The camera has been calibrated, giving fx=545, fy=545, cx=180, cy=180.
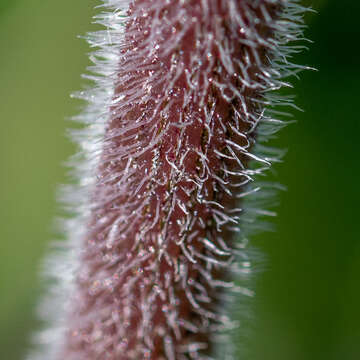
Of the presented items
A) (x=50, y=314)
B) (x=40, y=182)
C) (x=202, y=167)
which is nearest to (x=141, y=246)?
(x=202, y=167)

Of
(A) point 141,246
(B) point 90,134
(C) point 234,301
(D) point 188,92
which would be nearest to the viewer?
(D) point 188,92

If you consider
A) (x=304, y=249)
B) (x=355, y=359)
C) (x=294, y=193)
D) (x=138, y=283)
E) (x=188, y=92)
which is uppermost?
(x=188, y=92)

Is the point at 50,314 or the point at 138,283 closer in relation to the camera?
the point at 138,283

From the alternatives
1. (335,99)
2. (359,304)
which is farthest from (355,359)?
(335,99)

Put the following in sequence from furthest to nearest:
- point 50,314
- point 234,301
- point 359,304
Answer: point 359,304
point 50,314
point 234,301

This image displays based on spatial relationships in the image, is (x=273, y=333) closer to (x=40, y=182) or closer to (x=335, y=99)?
(x=335, y=99)

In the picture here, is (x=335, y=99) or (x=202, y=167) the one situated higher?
(x=202, y=167)
